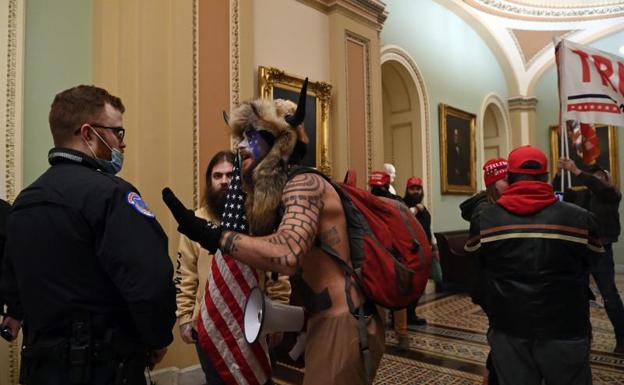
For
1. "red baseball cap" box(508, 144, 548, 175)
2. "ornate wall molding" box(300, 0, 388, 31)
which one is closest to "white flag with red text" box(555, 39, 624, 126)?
"red baseball cap" box(508, 144, 548, 175)

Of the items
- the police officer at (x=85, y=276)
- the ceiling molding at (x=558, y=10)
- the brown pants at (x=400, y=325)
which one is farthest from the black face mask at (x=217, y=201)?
the ceiling molding at (x=558, y=10)

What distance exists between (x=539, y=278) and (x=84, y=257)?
1.81 meters

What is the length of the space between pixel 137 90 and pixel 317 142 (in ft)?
7.17

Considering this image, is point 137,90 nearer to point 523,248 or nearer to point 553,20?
point 523,248

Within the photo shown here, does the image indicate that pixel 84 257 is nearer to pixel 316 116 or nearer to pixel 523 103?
pixel 316 116

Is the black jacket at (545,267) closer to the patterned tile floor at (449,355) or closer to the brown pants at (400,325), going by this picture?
the patterned tile floor at (449,355)

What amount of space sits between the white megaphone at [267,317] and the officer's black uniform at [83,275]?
0.30 m

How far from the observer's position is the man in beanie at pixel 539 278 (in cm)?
199

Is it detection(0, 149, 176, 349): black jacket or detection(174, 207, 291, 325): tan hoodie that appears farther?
detection(174, 207, 291, 325): tan hoodie

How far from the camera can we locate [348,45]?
566 cm

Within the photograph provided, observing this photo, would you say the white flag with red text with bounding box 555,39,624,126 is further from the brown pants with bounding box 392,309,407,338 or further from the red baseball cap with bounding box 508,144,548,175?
the brown pants with bounding box 392,309,407,338

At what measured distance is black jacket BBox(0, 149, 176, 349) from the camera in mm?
1412

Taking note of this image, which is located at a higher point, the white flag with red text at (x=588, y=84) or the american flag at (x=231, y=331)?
the white flag with red text at (x=588, y=84)

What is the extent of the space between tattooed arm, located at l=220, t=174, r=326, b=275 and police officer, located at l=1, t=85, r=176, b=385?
0.29 meters
